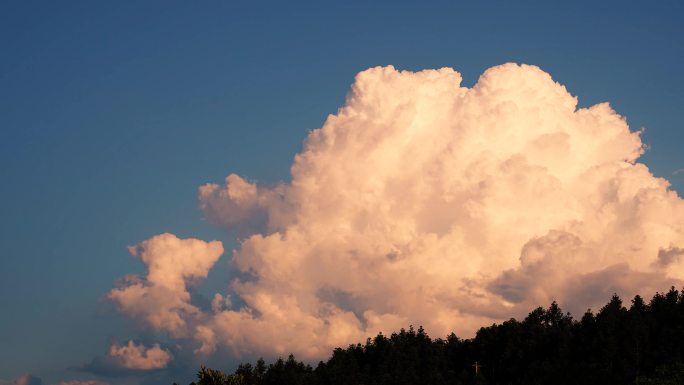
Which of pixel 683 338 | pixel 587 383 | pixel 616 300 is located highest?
pixel 616 300

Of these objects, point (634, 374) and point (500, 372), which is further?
point (500, 372)

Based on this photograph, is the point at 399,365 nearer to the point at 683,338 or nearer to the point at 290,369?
the point at 290,369

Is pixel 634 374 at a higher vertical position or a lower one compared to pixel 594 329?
A: lower

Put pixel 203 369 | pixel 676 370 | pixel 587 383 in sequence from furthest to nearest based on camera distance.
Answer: pixel 203 369 < pixel 676 370 < pixel 587 383

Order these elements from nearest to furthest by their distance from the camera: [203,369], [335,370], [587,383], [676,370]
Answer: [587,383] < [676,370] < [203,369] < [335,370]

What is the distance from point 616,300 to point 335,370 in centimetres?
6848

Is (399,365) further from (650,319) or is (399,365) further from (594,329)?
(650,319)

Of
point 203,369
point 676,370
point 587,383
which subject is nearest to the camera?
point 587,383

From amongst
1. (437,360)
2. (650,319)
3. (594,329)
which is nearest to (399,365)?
(437,360)

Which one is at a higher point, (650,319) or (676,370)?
(650,319)

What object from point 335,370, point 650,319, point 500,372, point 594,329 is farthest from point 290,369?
point 650,319

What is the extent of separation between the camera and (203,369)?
557 ft

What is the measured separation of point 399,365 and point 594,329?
43749 mm

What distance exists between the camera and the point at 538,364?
581 ft
